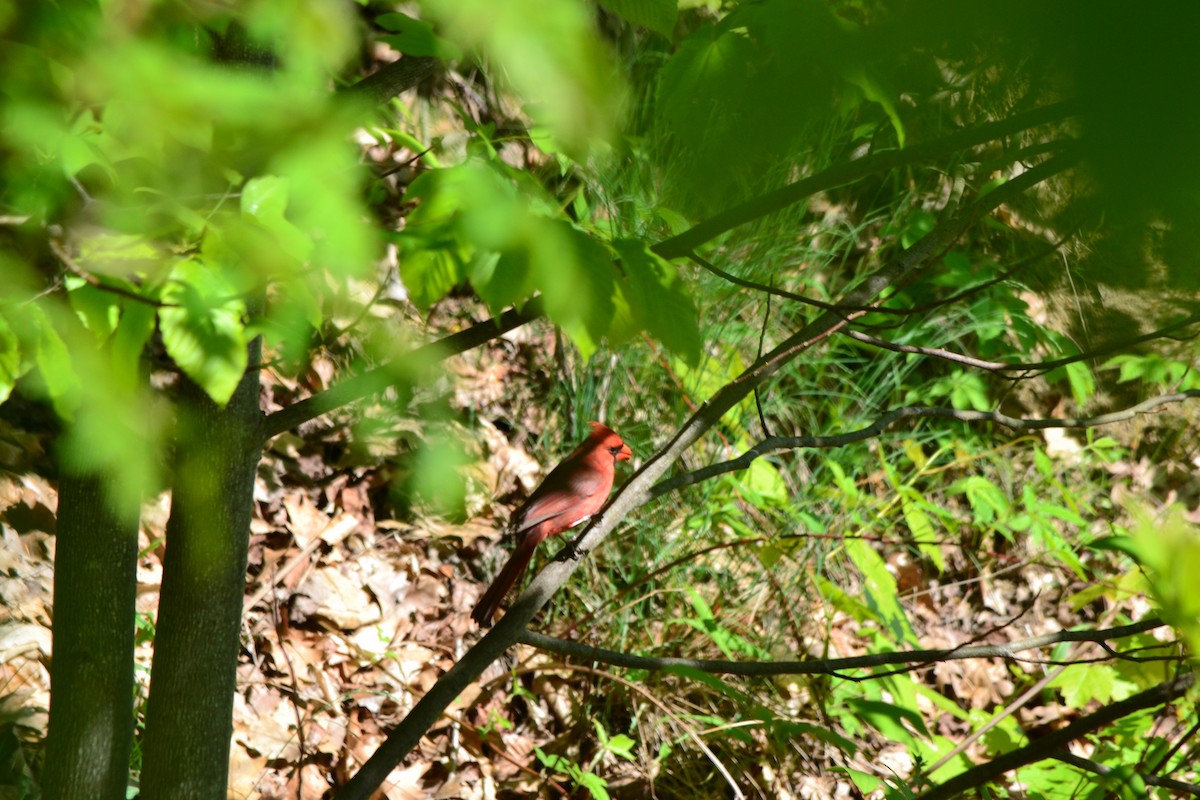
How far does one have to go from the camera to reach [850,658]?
4.42 ft

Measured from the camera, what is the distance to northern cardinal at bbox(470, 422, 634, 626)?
6.86 ft

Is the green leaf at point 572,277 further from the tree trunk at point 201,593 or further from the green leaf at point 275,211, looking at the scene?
the tree trunk at point 201,593

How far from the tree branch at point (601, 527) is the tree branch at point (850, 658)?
0.05 meters

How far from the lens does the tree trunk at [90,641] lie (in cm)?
136

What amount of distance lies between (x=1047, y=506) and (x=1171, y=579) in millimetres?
2266

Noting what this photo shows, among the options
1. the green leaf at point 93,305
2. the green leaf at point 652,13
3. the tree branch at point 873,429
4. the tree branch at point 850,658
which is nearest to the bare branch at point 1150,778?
the tree branch at point 850,658

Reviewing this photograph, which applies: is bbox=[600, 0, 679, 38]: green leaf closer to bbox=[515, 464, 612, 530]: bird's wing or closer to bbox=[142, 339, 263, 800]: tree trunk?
bbox=[142, 339, 263, 800]: tree trunk

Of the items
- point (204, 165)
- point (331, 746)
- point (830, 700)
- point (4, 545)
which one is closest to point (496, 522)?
point (331, 746)

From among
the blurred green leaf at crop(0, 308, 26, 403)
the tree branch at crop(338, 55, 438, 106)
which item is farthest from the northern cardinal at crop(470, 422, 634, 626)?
the blurred green leaf at crop(0, 308, 26, 403)

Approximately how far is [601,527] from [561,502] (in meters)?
0.71

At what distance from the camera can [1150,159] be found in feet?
0.85

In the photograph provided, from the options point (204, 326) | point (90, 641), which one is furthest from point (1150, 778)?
point (90, 641)

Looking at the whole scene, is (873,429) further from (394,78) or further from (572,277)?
(394,78)

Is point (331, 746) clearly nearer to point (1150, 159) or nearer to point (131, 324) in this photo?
point (131, 324)
